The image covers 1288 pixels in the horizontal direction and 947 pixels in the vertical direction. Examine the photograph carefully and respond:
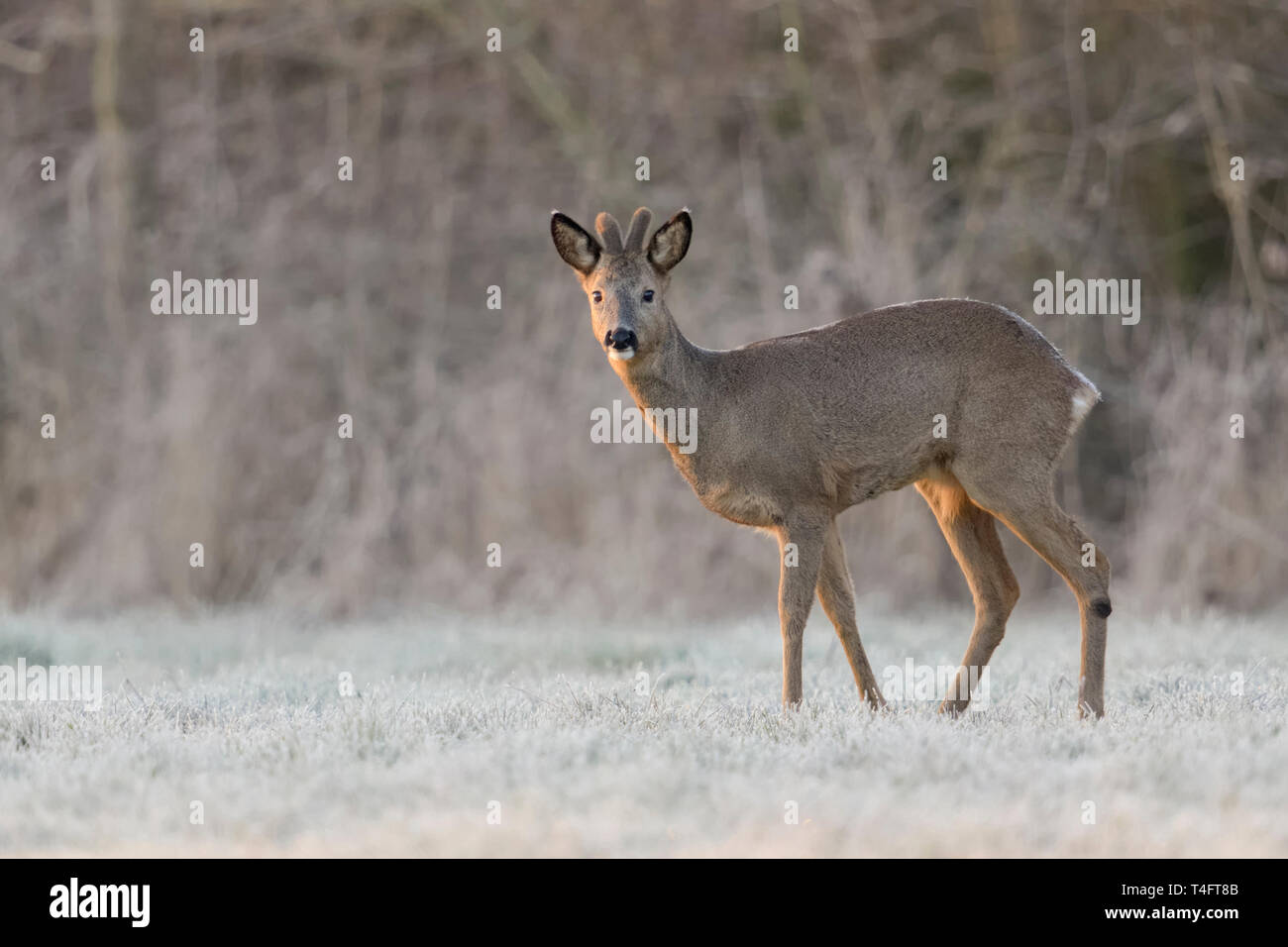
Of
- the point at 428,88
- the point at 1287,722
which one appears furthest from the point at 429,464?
the point at 1287,722

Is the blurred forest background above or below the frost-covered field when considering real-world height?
above

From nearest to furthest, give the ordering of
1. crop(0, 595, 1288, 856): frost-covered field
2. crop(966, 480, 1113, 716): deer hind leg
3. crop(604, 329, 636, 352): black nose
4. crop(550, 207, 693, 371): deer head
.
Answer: crop(0, 595, 1288, 856): frost-covered field → crop(604, 329, 636, 352): black nose → crop(966, 480, 1113, 716): deer hind leg → crop(550, 207, 693, 371): deer head

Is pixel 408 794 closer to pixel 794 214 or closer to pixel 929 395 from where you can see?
pixel 929 395

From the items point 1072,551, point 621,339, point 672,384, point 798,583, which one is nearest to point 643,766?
point 798,583

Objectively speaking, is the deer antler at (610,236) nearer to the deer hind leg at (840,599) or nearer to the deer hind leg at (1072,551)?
the deer hind leg at (840,599)

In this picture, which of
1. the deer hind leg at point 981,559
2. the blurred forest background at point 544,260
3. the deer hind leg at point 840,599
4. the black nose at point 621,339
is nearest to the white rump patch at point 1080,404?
the deer hind leg at point 981,559

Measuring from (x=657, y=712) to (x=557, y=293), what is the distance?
29.4 feet

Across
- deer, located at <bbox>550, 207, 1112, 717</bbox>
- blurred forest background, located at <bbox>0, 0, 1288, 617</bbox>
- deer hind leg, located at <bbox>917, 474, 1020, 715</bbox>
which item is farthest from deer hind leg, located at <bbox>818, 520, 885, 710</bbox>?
blurred forest background, located at <bbox>0, 0, 1288, 617</bbox>

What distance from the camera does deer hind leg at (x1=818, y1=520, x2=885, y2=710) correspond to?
7750mm

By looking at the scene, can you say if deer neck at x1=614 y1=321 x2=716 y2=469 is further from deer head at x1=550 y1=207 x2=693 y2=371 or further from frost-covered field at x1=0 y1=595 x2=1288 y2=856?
frost-covered field at x1=0 y1=595 x2=1288 y2=856

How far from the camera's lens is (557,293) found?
15.6 meters

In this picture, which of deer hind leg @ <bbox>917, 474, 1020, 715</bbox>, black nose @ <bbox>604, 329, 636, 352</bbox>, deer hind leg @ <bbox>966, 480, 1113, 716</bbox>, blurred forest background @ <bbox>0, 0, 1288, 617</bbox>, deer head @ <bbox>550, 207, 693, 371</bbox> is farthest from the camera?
blurred forest background @ <bbox>0, 0, 1288, 617</bbox>

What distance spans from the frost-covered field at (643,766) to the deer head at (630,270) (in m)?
1.61
